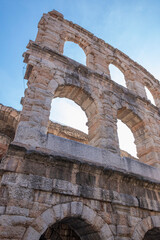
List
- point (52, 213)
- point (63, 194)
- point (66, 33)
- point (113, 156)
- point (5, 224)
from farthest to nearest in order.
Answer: point (66, 33) < point (113, 156) < point (63, 194) < point (52, 213) < point (5, 224)

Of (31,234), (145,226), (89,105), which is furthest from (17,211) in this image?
(89,105)

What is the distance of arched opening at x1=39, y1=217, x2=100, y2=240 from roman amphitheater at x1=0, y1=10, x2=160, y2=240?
2 cm

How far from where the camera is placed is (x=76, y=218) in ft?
12.0

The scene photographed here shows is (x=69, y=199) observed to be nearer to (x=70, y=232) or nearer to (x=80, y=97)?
(x=70, y=232)

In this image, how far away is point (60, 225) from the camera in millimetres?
5477

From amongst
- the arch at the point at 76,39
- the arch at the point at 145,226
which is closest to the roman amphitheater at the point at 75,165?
the arch at the point at 145,226

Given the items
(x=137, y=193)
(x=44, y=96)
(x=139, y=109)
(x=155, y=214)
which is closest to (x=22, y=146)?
(x=44, y=96)

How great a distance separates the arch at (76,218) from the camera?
3.24m

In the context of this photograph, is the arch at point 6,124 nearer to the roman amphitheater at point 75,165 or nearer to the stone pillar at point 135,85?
the roman amphitheater at point 75,165

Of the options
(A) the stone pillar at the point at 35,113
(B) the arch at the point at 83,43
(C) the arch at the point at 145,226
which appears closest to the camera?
(C) the arch at the point at 145,226

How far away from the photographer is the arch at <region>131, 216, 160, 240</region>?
13.0 ft

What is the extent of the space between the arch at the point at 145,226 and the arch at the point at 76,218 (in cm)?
67

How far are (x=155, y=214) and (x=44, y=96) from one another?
13.1ft

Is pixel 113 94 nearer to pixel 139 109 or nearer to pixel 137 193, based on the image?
pixel 139 109
